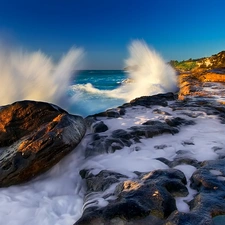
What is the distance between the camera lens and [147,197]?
2279 millimetres

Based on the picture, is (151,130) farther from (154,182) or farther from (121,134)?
(154,182)

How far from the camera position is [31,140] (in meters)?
3.75

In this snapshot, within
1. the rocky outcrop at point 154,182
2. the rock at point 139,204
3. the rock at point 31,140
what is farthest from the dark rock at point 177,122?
the rock at point 139,204

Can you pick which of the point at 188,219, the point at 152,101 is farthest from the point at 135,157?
the point at 152,101

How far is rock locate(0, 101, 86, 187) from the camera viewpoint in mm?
3525

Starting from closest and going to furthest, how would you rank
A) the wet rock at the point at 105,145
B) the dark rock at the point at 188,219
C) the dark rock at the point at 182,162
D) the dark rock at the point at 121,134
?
the dark rock at the point at 188,219
the dark rock at the point at 182,162
the wet rock at the point at 105,145
the dark rock at the point at 121,134

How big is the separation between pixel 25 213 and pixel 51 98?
5.57 metres

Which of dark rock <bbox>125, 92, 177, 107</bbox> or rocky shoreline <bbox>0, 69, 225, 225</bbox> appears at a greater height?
dark rock <bbox>125, 92, 177, 107</bbox>

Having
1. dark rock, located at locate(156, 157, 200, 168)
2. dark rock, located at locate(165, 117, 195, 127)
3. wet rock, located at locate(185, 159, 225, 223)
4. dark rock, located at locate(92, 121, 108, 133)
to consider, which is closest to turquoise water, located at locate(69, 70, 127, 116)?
dark rock, located at locate(92, 121, 108, 133)

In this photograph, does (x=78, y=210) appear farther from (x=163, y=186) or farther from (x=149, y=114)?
(x=149, y=114)

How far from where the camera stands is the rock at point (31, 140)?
353cm

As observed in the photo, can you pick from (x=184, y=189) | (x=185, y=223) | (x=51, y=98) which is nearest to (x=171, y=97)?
(x=51, y=98)

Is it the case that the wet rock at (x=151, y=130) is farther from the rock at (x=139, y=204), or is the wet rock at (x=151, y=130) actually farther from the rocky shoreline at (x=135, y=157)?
the rock at (x=139, y=204)

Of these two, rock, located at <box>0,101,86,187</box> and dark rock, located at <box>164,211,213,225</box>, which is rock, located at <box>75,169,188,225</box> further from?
rock, located at <box>0,101,86,187</box>
